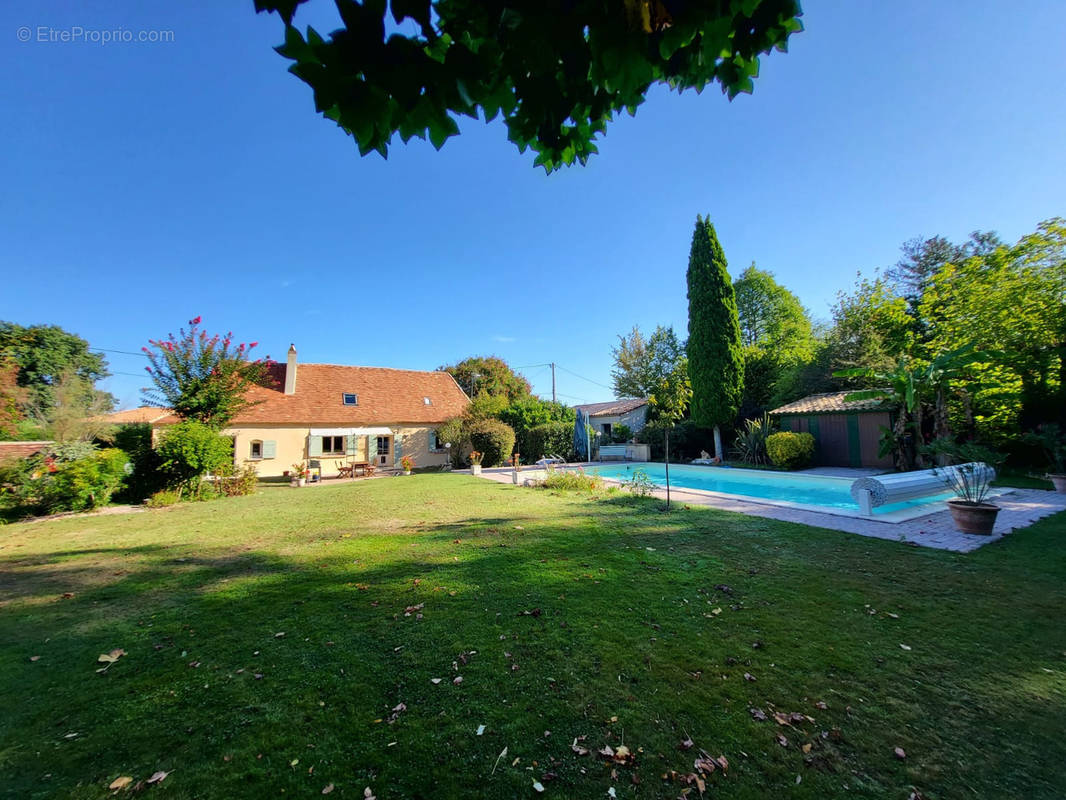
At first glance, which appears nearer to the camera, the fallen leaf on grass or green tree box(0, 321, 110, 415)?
the fallen leaf on grass

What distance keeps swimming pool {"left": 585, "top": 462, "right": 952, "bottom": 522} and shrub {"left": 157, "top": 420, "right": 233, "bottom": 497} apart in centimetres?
1398

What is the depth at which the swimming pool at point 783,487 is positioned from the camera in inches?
346

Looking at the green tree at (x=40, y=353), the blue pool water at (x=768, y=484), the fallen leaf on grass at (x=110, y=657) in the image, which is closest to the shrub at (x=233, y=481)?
the fallen leaf on grass at (x=110, y=657)

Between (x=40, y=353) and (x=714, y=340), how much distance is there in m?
47.8

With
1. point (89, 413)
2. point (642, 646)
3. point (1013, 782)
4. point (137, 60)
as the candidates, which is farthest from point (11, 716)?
point (89, 413)

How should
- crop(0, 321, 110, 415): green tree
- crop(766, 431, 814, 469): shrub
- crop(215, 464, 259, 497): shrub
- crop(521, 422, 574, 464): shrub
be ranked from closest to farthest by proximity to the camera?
crop(215, 464, 259, 497): shrub, crop(766, 431, 814, 469): shrub, crop(521, 422, 574, 464): shrub, crop(0, 321, 110, 415): green tree

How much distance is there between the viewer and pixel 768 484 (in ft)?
49.3

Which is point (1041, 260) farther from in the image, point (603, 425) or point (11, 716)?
point (11, 716)

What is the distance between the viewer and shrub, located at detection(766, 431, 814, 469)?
17.0m

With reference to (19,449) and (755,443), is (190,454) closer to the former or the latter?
(19,449)

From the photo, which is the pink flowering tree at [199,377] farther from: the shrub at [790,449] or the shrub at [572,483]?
the shrub at [790,449]

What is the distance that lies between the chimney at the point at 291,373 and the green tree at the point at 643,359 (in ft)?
82.9

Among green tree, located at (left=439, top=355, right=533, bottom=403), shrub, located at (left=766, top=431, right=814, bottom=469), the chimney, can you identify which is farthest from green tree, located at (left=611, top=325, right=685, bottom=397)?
the chimney

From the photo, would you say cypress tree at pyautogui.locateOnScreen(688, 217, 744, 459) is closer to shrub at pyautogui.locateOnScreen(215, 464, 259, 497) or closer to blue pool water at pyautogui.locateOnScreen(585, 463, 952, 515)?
blue pool water at pyautogui.locateOnScreen(585, 463, 952, 515)
